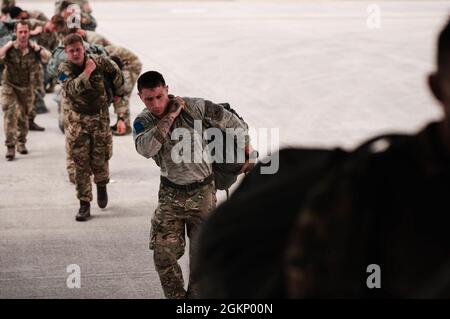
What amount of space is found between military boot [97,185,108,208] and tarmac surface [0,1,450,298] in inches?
4.0

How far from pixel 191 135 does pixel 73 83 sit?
3.09 m

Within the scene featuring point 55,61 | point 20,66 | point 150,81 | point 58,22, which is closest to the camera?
point 150,81

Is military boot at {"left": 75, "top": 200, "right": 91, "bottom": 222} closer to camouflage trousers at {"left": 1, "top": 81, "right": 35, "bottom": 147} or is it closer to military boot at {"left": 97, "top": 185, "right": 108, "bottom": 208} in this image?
military boot at {"left": 97, "top": 185, "right": 108, "bottom": 208}

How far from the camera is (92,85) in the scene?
30.9 ft

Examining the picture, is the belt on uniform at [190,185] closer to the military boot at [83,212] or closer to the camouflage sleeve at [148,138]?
the camouflage sleeve at [148,138]

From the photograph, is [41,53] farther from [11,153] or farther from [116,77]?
[116,77]

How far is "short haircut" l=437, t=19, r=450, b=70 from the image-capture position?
1.70 m

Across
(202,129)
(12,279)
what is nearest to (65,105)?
(12,279)

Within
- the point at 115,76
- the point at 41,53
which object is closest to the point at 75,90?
the point at 115,76

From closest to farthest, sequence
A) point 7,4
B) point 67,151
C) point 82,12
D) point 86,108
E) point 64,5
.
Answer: point 86,108 < point 67,151 < point 64,5 < point 82,12 < point 7,4

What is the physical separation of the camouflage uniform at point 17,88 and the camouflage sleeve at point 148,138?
244 inches

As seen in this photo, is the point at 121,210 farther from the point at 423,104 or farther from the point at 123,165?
the point at 423,104

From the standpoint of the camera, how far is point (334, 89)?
17.6m

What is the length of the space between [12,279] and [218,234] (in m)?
6.36
